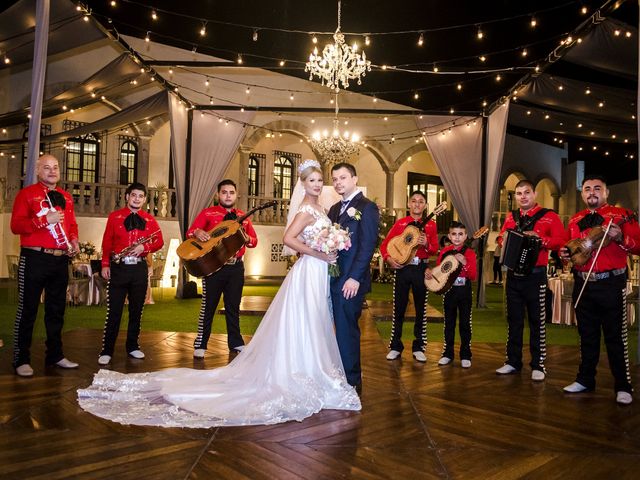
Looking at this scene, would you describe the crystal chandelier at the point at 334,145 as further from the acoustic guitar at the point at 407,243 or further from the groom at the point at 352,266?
the groom at the point at 352,266

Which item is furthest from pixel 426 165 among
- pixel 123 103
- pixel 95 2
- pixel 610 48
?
pixel 610 48

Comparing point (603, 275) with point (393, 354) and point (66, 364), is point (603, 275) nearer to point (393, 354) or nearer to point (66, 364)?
point (393, 354)

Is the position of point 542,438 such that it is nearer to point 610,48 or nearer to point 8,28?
point 610,48

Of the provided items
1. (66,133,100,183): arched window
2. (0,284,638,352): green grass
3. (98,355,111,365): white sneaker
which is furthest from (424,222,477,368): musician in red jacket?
(66,133,100,183): arched window

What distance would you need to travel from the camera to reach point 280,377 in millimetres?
3641

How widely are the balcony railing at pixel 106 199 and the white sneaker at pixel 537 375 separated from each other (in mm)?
11598

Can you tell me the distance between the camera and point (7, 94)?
13.3m

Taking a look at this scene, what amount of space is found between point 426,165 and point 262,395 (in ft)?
63.4

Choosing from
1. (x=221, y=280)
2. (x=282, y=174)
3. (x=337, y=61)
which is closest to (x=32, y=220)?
(x=221, y=280)

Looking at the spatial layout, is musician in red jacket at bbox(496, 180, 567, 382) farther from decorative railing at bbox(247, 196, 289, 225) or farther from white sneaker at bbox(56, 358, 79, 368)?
decorative railing at bbox(247, 196, 289, 225)

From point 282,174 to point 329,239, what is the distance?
15.9 m

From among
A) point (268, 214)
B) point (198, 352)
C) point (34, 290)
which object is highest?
point (268, 214)

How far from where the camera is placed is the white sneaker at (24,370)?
14.1 feet

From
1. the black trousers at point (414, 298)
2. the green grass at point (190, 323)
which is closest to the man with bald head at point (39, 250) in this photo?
the green grass at point (190, 323)
